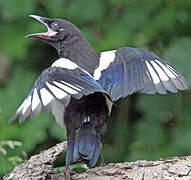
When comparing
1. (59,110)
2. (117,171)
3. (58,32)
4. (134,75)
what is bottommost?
(117,171)

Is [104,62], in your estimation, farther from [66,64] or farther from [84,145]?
[84,145]

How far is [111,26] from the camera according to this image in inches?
168

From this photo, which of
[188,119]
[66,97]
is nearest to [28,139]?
[188,119]

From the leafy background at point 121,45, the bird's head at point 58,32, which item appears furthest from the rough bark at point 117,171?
the leafy background at point 121,45

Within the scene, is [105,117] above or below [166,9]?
below

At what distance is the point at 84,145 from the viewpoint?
8.13ft

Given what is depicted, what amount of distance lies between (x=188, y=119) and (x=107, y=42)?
746mm

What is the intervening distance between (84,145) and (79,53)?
2.33 ft

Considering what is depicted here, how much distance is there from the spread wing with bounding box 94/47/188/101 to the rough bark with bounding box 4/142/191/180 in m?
0.36

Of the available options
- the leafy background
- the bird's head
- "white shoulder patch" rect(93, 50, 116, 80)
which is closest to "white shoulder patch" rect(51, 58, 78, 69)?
"white shoulder patch" rect(93, 50, 116, 80)

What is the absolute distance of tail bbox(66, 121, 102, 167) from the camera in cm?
243

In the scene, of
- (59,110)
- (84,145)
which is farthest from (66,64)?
(84,145)

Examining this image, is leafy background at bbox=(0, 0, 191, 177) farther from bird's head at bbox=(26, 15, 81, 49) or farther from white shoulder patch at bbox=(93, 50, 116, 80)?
white shoulder patch at bbox=(93, 50, 116, 80)

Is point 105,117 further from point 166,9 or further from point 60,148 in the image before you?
point 166,9
